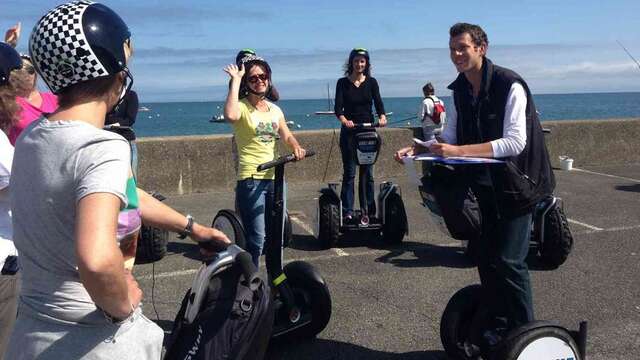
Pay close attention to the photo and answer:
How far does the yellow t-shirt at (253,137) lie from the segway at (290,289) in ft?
2.07

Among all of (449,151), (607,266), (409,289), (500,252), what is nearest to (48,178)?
(449,151)

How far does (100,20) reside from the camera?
5.46 ft

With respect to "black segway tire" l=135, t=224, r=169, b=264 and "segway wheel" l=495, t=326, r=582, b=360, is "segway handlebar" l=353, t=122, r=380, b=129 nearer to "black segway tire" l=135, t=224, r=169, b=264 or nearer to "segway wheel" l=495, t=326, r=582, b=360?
"black segway tire" l=135, t=224, r=169, b=264

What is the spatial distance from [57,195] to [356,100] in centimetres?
574

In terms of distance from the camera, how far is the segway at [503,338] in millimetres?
3102

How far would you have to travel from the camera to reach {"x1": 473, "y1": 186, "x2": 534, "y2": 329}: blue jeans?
10.7ft

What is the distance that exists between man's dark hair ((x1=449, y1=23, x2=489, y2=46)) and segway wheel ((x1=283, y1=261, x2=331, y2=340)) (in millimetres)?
1802

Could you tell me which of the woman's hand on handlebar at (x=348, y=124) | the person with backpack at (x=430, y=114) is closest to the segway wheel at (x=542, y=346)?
the woman's hand on handlebar at (x=348, y=124)

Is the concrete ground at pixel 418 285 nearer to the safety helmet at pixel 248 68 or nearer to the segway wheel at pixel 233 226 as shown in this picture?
the segway wheel at pixel 233 226

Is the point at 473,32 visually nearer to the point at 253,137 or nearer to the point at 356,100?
the point at 253,137

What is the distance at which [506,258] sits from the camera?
3264mm

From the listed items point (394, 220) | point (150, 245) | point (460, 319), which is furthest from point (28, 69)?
point (394, 220)

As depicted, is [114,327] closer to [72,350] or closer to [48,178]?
[72,350]

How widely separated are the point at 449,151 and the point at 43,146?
7.15 ft
